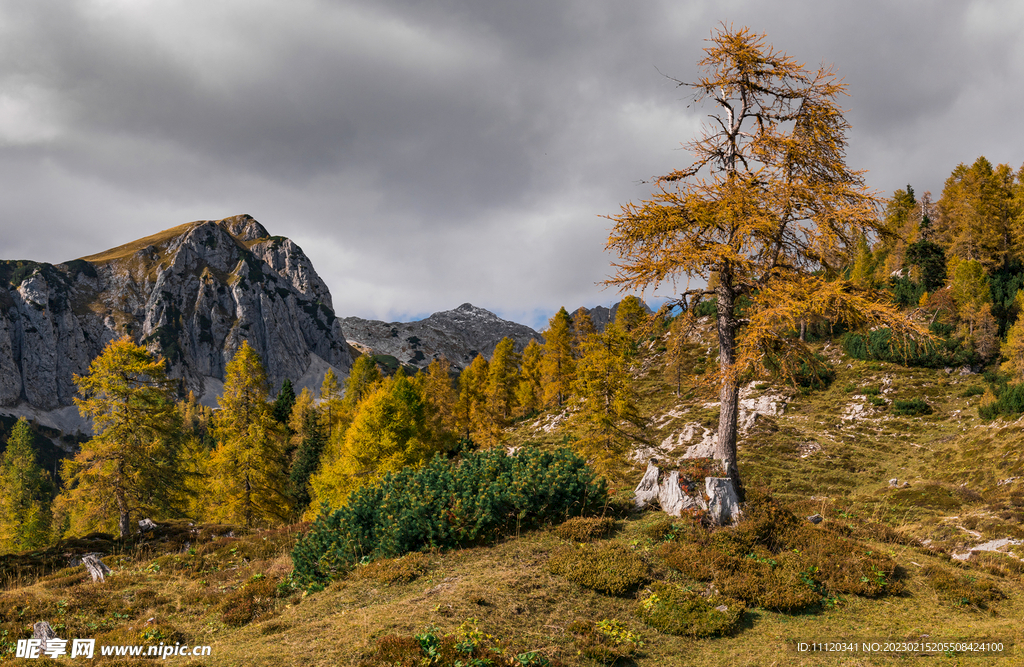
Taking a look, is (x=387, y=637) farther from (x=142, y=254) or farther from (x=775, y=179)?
(x=142, y=254)

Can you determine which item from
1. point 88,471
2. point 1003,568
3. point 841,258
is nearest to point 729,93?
point 841,258

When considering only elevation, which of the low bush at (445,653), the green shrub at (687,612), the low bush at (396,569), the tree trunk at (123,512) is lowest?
the tree trunk at (123,512)

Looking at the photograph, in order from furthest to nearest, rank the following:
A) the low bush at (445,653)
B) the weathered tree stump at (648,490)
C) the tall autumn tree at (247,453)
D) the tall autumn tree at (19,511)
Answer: the tall autumn tree at (19,511) → the tall autumn tree at (247,453) → the weathered tree stump at (648,490) → the low bush at (445,653)

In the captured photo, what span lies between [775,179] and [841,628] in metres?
9.84

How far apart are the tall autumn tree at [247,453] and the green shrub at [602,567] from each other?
967 inches

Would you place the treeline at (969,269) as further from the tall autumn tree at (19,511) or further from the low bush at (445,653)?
the tall autumn tree at (19,511)

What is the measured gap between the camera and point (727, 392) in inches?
468

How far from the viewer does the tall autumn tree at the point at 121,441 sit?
22953 mm

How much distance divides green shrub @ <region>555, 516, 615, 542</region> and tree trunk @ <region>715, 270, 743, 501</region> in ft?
11.6

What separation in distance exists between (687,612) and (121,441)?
27773mm

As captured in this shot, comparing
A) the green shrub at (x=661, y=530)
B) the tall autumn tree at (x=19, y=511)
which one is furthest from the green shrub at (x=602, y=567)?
the tall autumn tree at (x=19, y=511)

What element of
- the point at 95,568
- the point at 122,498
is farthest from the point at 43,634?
the point at 122,498

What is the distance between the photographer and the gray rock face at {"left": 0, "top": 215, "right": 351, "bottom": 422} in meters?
146

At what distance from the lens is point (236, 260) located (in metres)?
200
